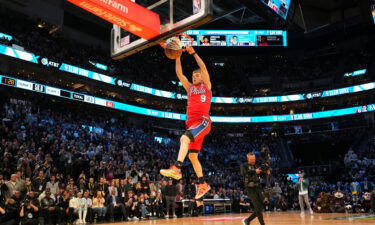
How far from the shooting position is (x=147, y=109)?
34.8 metres

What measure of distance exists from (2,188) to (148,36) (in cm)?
719

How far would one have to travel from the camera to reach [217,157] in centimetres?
3203

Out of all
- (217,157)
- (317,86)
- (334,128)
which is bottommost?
(217,157)

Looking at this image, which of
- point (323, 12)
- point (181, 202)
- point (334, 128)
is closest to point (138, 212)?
point (181, 202)

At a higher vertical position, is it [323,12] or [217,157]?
[323,12]

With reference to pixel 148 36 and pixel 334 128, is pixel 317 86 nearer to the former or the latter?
pixel 334 128

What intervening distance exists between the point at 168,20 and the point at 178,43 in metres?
0.92

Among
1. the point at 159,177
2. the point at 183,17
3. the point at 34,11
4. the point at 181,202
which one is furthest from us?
the point at 34,11

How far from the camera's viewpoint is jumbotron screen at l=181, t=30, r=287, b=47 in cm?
3141

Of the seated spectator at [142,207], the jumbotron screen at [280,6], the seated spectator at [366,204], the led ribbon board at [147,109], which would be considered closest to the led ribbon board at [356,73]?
the led ribbon board at [147,109]

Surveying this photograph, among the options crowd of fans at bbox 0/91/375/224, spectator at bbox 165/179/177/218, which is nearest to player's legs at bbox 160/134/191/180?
crowd of fans at bbox 0/91/375/224

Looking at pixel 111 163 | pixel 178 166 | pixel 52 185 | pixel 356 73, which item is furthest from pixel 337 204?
pixel 356 73

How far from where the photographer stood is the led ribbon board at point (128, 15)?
19.5 feet

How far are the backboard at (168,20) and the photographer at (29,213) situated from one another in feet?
18.8
